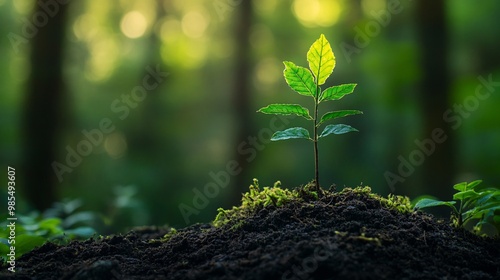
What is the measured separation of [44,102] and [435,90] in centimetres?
788

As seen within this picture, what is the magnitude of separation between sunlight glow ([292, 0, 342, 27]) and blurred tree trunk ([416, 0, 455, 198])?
10880 millimetres

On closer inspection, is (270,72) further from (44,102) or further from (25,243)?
(25,243)

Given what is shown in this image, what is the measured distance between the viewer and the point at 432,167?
28.2 feet

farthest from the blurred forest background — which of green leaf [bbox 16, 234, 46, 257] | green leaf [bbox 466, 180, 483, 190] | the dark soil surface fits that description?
green leaf [bbox 466, 180, 483, 190]

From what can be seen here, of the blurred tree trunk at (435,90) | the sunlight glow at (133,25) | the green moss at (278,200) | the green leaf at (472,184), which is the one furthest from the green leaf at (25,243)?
the sunlight glow at (133,25)

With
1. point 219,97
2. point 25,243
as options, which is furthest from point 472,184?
point 219,97

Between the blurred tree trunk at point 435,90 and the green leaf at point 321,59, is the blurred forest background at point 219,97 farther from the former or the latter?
the green leaf at point 321,59

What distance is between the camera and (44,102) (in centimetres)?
963

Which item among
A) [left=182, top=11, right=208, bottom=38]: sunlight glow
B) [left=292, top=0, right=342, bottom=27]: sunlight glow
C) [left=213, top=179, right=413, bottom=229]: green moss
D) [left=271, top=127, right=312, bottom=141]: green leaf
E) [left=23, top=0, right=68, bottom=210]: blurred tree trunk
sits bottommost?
[left=213, top=179, right=413, bottom=229]: green moss

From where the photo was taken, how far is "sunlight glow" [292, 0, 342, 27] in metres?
19.9

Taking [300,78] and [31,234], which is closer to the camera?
[300,78]

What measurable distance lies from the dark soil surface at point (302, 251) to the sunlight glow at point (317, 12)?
1836cm

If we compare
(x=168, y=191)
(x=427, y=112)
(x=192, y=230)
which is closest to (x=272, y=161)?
(x=168, y=191)

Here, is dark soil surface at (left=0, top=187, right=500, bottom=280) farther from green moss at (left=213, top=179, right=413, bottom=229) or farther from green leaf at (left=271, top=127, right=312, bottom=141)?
green leaf at (left=271, top=127, right=312, bottom=141)
